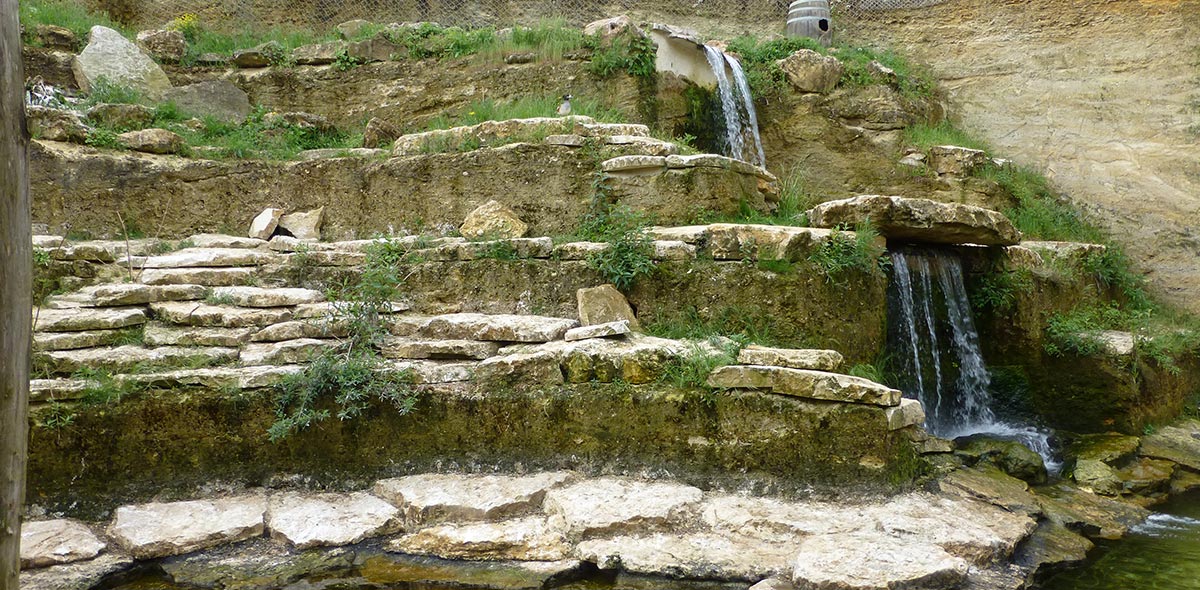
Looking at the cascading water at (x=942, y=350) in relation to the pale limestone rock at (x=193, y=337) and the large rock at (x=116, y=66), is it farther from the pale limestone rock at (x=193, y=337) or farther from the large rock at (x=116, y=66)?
the large rock at (x=116, y=66)

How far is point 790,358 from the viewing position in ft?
15.1

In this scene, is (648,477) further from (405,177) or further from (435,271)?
(405,177)

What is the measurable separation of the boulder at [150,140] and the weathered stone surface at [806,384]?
5548mm

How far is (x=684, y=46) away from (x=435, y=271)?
179 inches

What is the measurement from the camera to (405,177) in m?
6.84

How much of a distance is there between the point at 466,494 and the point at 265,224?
377 cm

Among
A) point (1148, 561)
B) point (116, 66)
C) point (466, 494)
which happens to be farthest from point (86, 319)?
point (1148, 561)

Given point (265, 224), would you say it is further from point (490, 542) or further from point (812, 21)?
point (812, 21)

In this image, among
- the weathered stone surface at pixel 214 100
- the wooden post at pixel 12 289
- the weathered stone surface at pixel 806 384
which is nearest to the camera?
the wooden post at pixel 12 289

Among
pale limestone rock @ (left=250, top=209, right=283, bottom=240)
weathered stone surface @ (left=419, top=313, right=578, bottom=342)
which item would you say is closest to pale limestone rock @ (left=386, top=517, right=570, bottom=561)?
weathered stone surface @ (left=419, top=313, right=578, bottom=342)

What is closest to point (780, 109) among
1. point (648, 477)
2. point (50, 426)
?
point (648, 477)

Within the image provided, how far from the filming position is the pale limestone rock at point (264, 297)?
206 inches

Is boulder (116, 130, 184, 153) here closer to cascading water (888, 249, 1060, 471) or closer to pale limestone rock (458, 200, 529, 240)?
pale limestone rock (458, 200, 529, 240)

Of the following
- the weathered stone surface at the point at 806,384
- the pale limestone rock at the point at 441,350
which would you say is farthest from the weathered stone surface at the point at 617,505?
the pale limestone rock at the point at 441,350
